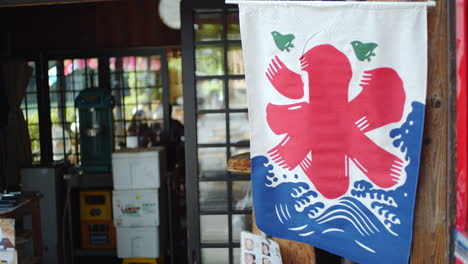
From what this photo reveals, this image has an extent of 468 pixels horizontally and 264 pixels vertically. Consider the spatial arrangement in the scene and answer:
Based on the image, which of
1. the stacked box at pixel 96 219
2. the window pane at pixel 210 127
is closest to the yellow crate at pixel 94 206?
the stacked box at pixel 96 219

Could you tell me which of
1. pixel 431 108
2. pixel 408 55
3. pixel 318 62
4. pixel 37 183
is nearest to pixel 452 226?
pixel 431 108

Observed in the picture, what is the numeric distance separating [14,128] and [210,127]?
185 inches

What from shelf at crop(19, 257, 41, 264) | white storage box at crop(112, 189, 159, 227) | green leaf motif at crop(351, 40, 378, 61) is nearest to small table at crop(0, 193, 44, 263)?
shelf at crop(19, 257, 41, 264)

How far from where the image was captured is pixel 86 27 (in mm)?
8555

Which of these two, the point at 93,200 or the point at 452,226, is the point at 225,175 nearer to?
the point at 452,226

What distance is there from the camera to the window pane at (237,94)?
15.2 ft

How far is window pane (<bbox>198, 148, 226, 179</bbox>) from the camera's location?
4.67m

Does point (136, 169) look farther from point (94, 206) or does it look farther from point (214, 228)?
point (214, 228)

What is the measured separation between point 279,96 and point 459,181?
992 millimetres

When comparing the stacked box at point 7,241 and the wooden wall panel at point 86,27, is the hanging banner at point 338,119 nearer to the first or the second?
the stacked box at point 7,241

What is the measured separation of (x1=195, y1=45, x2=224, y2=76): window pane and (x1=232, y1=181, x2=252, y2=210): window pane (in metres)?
1.03


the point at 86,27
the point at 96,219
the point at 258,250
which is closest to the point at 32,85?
the point at 86,27

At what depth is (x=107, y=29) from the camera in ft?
28.0

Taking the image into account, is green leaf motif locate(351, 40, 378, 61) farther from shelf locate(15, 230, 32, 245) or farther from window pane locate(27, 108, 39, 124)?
window pane locate(27, 108, 39, 124)
